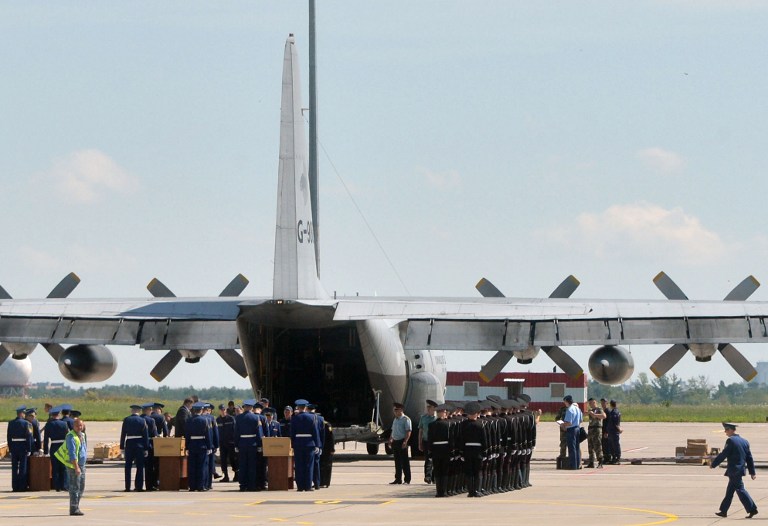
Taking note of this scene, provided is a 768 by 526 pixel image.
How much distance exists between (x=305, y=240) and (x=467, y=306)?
4.63 m

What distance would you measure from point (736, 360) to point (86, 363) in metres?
15.6

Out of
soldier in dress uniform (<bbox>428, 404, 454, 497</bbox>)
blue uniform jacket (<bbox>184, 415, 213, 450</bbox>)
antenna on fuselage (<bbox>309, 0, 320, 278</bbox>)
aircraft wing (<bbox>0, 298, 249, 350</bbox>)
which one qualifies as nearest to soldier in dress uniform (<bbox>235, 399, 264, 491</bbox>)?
blue uniform jacket (<bbox>184, 415, 213, 450</bbox>)

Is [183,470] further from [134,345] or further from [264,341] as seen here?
[134,345]

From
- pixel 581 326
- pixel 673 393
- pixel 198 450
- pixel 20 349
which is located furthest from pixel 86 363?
pixel 673 393

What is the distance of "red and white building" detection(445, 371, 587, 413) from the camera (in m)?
67.6

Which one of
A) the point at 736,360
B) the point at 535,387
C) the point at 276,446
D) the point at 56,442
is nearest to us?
the point at 276,446

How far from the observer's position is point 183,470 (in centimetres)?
2514

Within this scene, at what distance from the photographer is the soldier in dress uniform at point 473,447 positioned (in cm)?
2309

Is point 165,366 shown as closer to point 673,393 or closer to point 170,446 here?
point 170,446

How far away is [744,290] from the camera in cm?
3306

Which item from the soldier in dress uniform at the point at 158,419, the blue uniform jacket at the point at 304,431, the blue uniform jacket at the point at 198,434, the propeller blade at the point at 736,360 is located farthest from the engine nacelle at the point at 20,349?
the propeller blade at the point at 736,360

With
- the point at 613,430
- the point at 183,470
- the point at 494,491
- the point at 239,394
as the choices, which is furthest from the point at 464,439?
the point at 239,394

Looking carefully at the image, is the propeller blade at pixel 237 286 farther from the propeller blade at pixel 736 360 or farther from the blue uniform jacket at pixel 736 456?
the blue uniform jacket at pixel 736 456

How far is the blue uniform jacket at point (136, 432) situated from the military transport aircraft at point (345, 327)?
142 inches
